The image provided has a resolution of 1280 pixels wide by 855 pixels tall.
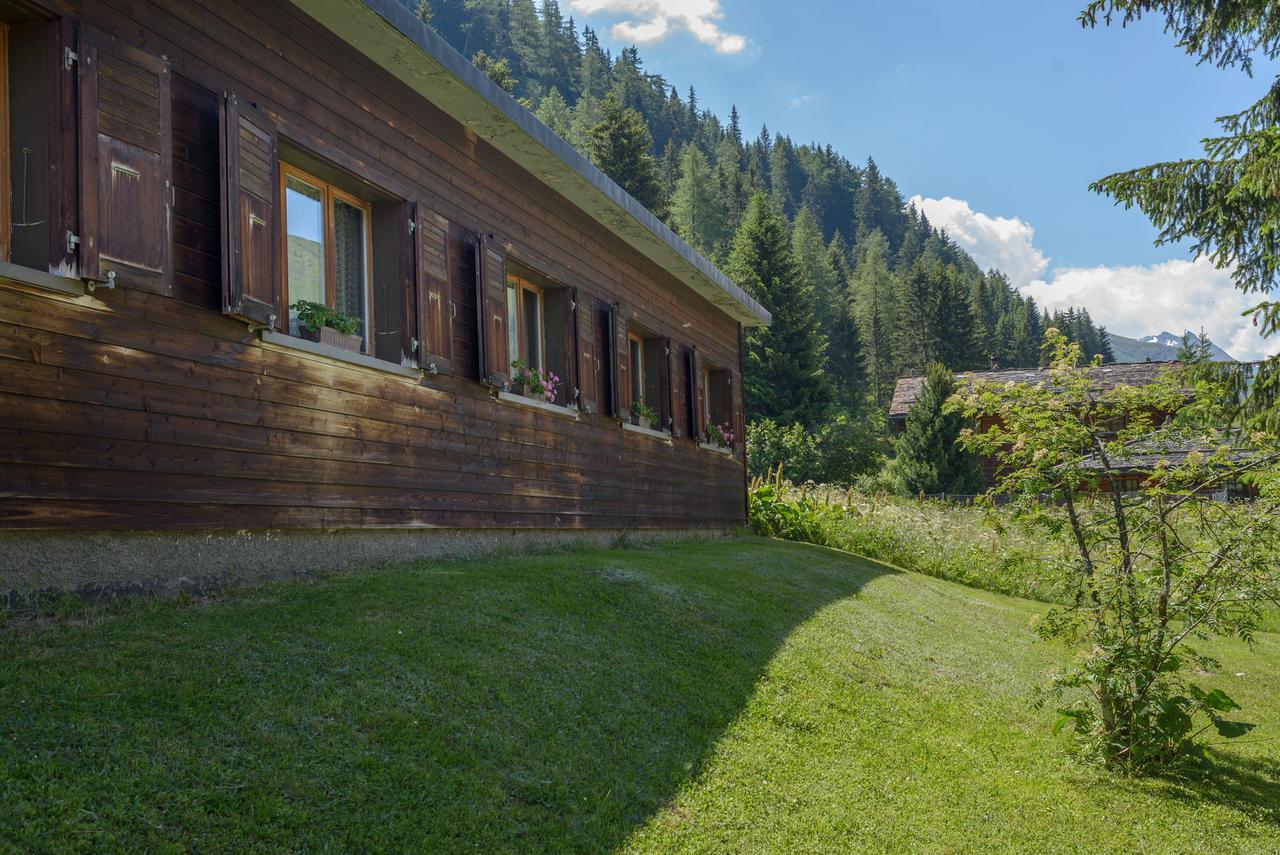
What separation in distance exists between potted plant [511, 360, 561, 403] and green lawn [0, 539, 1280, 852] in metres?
2.40

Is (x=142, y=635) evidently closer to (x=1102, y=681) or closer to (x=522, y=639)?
(x=522, y=639)

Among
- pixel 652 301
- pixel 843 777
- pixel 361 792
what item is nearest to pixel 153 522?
pixel 361 792

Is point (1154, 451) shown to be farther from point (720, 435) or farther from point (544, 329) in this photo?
point (720, 435)

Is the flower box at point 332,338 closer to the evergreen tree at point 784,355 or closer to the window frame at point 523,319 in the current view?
the window frame at point 523,319

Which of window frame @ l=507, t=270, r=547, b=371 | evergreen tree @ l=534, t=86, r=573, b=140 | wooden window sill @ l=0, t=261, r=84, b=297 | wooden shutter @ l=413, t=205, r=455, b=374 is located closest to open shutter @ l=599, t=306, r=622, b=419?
window frame @ l=507, t=270, r=547, b=371

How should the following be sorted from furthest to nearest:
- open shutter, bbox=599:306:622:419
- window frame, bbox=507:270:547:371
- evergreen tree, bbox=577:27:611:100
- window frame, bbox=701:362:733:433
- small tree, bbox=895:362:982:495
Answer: evergreen tree, bbox=577:27:611:100, small tree, bbox=895:362:982:495, window frame, bbox=701:362:733:433, open shutter, bbox=599:306:622:419, window frame, bbox=507:270:547:371

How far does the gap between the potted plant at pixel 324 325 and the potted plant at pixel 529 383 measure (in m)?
2.65

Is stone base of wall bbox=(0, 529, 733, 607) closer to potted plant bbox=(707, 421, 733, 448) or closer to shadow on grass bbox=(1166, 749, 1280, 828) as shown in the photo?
shadow on grass bbox=(1166, 749, 1280, 828)

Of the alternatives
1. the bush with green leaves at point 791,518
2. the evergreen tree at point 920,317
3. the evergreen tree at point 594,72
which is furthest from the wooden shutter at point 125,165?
the evergreen tree at point 594,72

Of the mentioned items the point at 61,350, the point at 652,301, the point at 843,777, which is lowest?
the point at 843,777

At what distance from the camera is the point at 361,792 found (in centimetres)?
351

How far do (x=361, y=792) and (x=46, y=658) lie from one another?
1536 millimetres

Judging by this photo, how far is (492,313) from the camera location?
29.4 ft

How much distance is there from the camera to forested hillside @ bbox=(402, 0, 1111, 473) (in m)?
45.6
